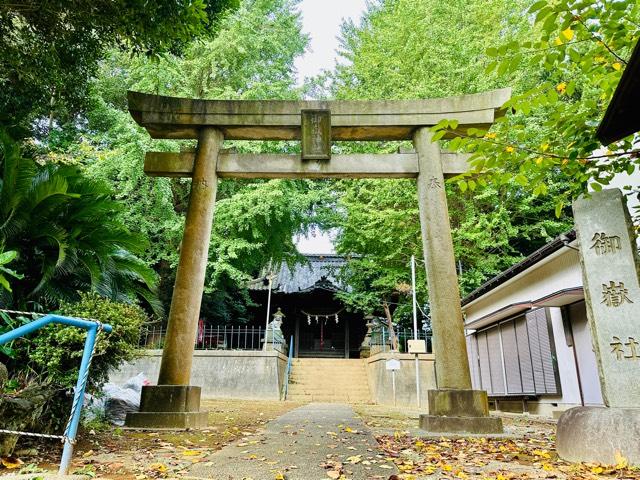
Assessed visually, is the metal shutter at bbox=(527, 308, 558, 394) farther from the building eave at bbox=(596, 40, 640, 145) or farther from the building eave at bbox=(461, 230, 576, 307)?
the building eave at bbox=(596, 40, 640, 145)

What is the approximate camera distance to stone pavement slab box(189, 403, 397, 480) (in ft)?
9.75

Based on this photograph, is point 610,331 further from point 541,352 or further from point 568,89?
point 541,352

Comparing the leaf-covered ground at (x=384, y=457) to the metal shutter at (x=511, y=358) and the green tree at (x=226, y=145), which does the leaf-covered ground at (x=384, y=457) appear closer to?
the metal shutter at (x=511, y=358)

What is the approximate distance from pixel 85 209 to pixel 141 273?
1.32m

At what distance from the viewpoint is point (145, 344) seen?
1620cm

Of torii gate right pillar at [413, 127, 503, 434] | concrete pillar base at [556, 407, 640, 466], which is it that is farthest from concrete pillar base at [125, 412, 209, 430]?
concrete pillar base at [556, 407, 640, 466]

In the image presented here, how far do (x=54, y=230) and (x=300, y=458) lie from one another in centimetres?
383

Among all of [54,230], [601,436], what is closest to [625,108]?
[601,436]

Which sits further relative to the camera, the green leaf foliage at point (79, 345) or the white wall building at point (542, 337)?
the white wall building at point (542, 337)

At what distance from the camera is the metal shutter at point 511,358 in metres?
→ 10.6

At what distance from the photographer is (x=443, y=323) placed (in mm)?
5809

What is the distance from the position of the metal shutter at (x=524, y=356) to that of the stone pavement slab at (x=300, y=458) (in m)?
6.59

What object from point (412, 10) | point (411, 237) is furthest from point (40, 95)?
point (412, 10)

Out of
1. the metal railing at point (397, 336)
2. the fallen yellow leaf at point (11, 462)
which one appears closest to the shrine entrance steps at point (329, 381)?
the metal railing at point (397, 336)
